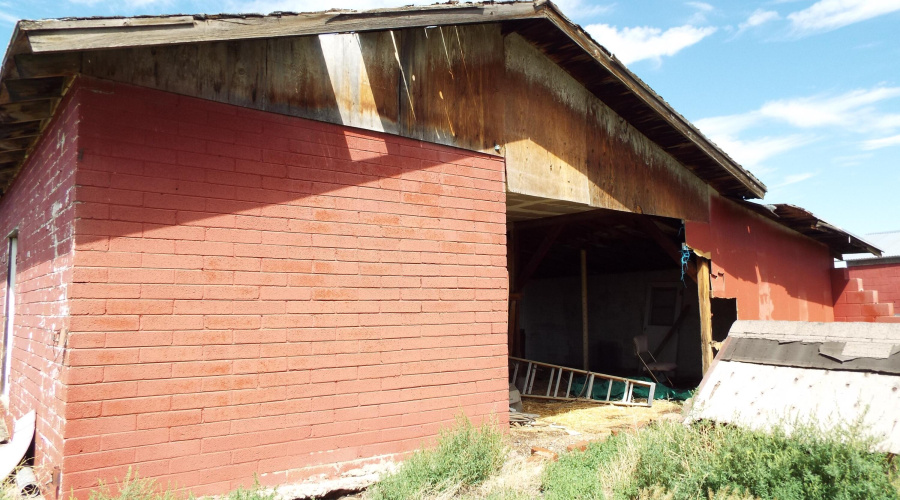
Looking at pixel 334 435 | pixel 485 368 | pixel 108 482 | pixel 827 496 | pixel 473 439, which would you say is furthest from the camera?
pixel 485 368

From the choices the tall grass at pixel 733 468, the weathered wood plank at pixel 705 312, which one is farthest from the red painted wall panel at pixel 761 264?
the tall grass at pixel 733 468

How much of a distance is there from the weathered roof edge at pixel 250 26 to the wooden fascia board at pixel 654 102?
12 mm

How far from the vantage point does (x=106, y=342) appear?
408 cm

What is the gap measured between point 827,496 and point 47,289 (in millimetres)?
5756

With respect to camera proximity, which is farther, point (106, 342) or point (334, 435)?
point (334, 435)

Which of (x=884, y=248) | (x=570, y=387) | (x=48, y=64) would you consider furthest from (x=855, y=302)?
(x=48, y=64)

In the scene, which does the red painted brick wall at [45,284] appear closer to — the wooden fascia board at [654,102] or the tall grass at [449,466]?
the tall grass at [449,466]

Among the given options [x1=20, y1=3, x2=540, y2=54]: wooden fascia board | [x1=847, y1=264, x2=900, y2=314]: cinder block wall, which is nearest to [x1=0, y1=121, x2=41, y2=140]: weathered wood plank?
[x1=20, y1=3, x2=540, y2=54]: wooden fascia board

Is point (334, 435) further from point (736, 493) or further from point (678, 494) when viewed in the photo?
point (736, 493)

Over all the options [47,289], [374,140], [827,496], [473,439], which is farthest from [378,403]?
[827,496]

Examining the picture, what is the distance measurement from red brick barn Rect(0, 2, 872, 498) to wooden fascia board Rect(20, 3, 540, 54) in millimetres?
16

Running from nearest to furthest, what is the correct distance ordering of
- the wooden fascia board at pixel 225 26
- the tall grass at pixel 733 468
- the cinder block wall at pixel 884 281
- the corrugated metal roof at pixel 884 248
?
the wooden fascia board at pixel 225 26, the tall grass at pixel 733 468, the cinder block wall at pixel 884 281, the corrugated metal roof at pixel 884 248

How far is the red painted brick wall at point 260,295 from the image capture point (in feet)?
13.6

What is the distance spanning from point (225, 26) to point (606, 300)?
39.9ft
